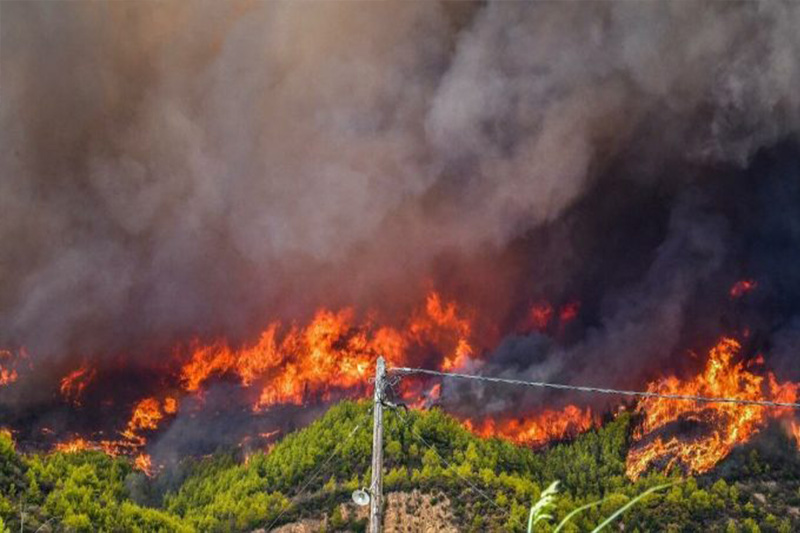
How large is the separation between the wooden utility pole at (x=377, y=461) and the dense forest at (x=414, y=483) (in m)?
98.6

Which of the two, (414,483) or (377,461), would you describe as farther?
(414,483)

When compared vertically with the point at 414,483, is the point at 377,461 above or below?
below

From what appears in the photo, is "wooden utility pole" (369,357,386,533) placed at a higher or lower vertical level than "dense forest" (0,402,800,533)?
lower

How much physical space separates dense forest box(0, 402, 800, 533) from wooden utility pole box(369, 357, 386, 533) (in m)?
98.6

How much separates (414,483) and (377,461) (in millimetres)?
128161

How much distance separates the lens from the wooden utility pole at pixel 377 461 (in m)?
25.2

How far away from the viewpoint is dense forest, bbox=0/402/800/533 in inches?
5212

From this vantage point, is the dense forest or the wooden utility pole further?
the dense forest

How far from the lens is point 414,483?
149m

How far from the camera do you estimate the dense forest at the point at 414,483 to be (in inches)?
5212

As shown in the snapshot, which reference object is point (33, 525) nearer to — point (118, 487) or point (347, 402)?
point (118, 487)

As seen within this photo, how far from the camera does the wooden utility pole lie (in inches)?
993

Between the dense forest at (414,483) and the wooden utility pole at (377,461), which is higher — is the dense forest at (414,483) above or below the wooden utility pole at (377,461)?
above

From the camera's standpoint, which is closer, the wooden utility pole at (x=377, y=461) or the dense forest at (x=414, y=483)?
the wooden utility pole at (x=377, y=461)
